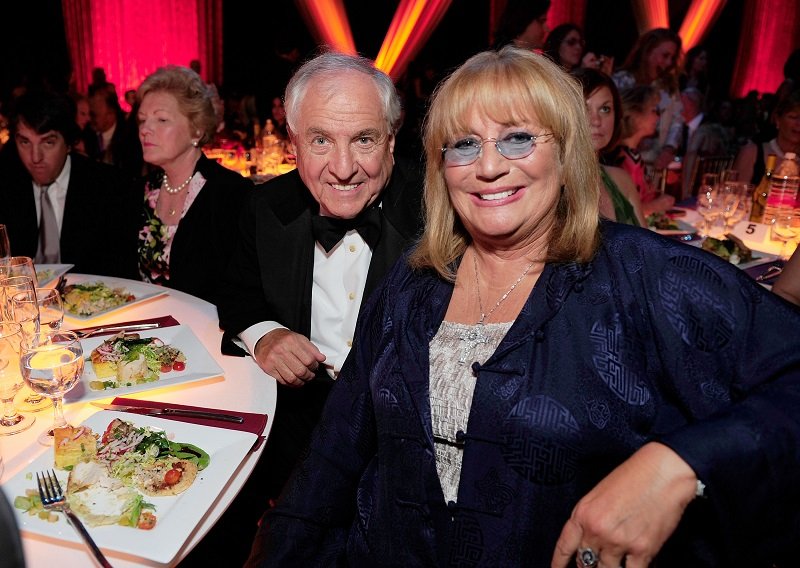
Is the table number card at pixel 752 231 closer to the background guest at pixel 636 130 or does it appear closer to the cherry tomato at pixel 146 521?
the background guest at pixel 636 130

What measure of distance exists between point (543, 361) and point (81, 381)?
1.44 m

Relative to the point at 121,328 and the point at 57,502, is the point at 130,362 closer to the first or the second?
the point at 121,328

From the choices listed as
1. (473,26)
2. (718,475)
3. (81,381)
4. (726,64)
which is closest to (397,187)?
(81,381)

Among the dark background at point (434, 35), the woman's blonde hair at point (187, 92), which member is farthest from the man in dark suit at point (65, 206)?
the dark background at point (434, 35)

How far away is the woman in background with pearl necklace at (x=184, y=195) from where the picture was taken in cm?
329

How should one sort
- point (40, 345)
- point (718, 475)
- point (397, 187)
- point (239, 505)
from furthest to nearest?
1. point (239, 505)
2. point (397, 187)
3. point (40, 345)
4. point (718, 475)

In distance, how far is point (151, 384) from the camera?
75.1 inches

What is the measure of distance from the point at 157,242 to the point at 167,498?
2.28m

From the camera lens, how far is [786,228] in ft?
10.3

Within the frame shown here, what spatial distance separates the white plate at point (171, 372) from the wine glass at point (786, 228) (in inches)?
111

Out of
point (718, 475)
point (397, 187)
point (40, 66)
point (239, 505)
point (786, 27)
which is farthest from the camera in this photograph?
point (786, 27)

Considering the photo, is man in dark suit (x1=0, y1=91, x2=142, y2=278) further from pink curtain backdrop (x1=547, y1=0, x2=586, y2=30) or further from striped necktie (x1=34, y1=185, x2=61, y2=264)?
pink curtain backdrop (x1=547, y1=0, x2=586, y2=30)

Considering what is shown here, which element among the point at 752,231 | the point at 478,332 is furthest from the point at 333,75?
the point at 752,231

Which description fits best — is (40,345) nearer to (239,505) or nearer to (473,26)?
(239,505)
